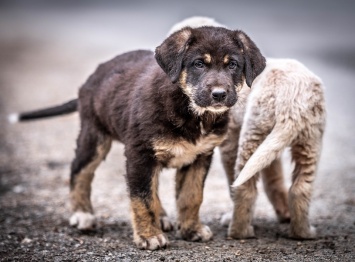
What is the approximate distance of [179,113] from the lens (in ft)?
19.3

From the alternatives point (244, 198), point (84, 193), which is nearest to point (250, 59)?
point (244, 198)

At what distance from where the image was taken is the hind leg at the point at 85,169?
6.93 m

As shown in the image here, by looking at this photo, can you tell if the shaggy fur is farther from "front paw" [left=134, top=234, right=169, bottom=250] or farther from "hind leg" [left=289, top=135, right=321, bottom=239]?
"front paw" [left=134, top=234, right=169, bottom=250]

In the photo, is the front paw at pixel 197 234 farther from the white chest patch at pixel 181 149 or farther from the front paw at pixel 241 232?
the white chest patch at pixel 181 149

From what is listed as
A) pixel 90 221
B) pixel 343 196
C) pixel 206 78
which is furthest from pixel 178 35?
pixel 343 196

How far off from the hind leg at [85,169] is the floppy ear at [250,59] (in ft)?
6.03

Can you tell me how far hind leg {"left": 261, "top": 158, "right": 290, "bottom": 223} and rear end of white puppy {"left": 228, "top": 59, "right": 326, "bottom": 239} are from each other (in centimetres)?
81

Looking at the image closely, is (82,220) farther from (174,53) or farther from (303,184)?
→ (303,184)

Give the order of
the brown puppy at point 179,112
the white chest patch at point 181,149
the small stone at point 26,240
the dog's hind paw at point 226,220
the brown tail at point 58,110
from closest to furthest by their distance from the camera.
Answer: the brown puppy at point 179,112, the white chest patch at point 181,149, the small stone at point 26,240, the dog's hind paw at point 226,220, the brown tail at point 58,110

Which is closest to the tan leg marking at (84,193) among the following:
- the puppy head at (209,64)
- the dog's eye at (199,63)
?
the puppy head at (209,64)

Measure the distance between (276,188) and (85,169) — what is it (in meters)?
2.14

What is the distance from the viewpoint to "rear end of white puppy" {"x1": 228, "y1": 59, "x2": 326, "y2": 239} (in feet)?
20.0

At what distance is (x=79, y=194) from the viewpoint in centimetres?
716

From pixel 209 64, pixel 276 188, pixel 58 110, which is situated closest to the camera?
pixel 209 64
